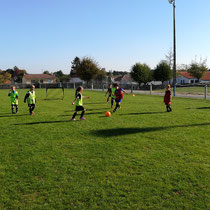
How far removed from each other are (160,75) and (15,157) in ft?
167

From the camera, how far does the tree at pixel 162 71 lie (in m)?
52.6

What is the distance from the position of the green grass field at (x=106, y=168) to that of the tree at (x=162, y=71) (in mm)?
46818

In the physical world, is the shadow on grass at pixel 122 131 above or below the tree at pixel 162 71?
below

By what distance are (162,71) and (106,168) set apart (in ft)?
168

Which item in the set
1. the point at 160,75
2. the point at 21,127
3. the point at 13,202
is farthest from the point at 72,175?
the point at 160,75

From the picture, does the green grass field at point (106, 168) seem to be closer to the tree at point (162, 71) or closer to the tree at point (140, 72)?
the tree at point (140, 72)

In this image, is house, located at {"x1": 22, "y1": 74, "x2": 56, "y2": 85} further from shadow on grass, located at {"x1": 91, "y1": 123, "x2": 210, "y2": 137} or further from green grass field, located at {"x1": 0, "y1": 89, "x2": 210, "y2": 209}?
green grass field, located at {"x1": 0, "y1": 89, "x2": 210, "y2": 209}

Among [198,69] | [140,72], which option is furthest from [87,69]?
[198,69]

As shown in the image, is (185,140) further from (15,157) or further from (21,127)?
(21,127)

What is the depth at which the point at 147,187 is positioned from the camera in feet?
12.7

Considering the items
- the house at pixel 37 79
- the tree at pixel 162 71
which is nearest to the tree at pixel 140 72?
the tree at pixel 162 71

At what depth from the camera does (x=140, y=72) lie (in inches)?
2002

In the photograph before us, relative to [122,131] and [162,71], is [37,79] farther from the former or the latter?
[122,131]

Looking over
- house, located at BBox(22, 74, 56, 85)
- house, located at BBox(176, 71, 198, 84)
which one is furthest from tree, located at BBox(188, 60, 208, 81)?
house, located at BBox(22, 74, 56, 85)
